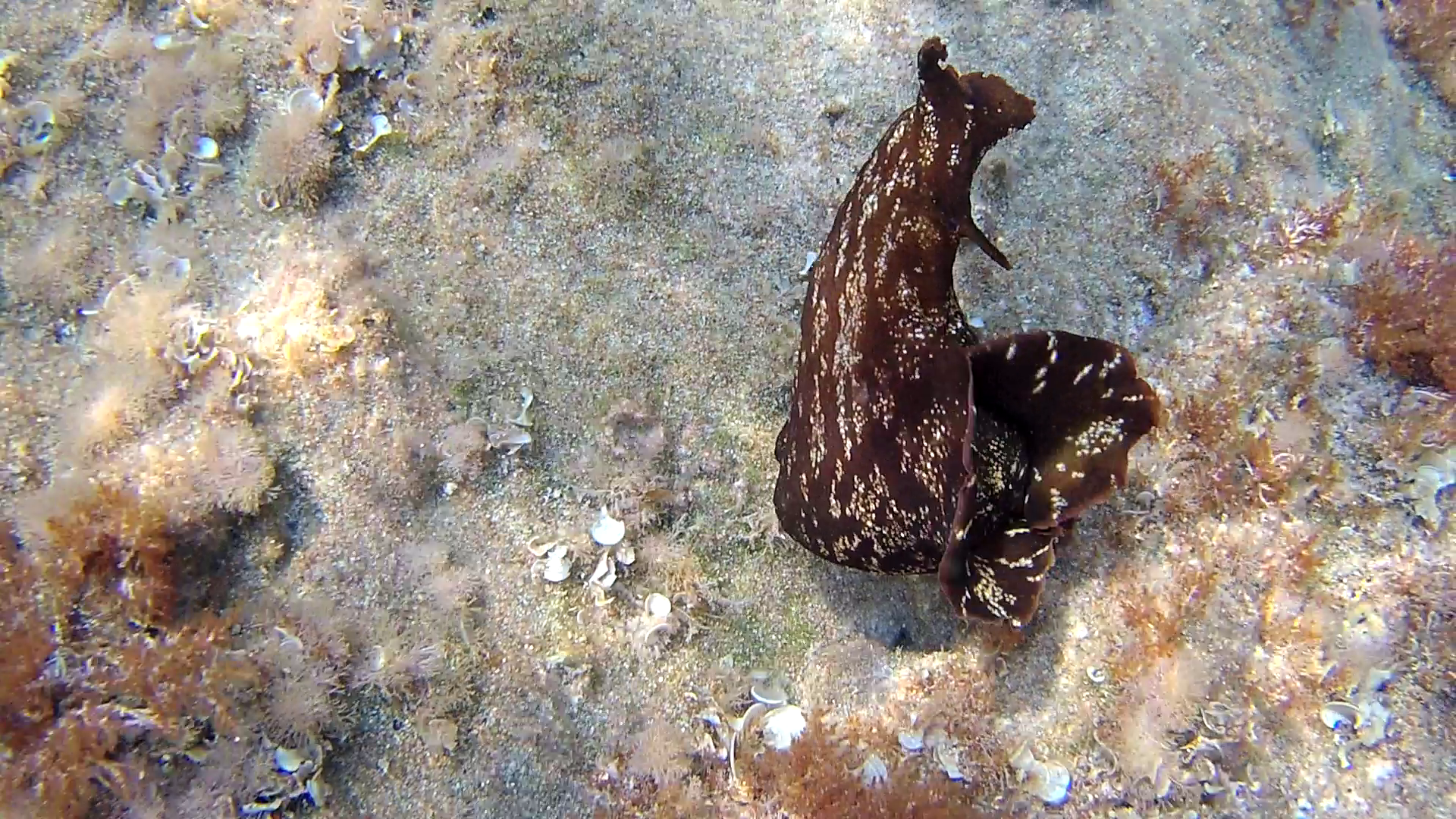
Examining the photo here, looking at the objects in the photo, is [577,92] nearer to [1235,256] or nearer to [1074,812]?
[1235,256]

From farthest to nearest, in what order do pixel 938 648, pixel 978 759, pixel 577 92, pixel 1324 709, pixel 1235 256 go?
pixel 577 92, pixel 1235 256, pixel 938 648, pixel 978 759, pixel 1324 709

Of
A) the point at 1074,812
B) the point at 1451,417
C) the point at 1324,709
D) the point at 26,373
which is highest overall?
the point at 1451,417

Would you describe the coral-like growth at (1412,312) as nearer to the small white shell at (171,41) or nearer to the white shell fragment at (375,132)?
the white shell fragment at (375,132)

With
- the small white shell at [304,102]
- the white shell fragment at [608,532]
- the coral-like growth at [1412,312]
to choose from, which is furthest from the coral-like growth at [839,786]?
the small white shell at [304,102]

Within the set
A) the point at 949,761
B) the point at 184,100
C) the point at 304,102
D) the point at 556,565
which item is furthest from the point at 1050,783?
the point at 184,100

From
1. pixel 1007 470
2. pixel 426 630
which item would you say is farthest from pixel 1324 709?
pixel 426 630

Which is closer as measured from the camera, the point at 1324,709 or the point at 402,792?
the point at 1324,709
